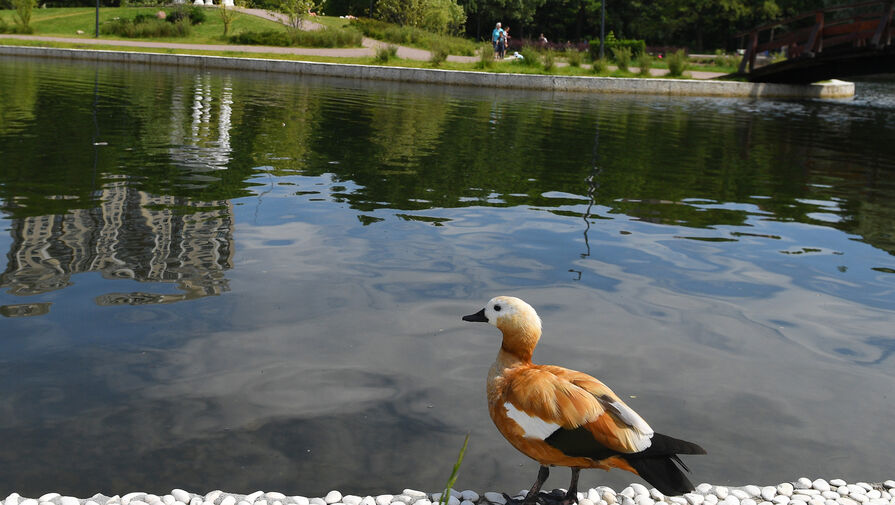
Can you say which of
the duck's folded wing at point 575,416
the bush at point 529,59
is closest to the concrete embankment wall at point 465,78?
the bush at point 529,59

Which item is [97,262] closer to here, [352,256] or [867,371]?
[352,256]

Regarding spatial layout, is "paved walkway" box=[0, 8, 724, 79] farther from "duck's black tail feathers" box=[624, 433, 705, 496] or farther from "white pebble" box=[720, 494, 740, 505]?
"duck's black tail feathers" box=[624, 433, 705, 496]

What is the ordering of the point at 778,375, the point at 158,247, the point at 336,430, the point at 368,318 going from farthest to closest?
the point at 158,247, the point at 368,318, the point at 778,375, the point at 336,430

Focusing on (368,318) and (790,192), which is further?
(790,192)

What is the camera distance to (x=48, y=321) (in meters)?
5.55

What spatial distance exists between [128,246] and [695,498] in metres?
5.63

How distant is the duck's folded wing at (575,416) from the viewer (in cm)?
308

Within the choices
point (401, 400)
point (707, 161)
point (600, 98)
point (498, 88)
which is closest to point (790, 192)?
point (707, 161)

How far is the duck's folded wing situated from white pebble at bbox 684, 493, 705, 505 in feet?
2.25

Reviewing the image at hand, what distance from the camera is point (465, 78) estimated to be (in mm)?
32562

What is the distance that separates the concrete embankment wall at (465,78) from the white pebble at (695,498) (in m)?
29.5

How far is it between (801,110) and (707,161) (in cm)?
1613

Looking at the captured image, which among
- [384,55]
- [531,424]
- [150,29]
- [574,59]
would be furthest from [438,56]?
[531,424]

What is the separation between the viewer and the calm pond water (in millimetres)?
4117
